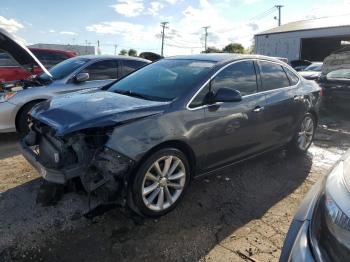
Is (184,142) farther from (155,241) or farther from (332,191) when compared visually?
(332,191)

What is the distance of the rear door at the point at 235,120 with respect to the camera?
4133 mm

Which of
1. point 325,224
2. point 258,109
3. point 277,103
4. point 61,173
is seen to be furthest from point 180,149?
point 325,224

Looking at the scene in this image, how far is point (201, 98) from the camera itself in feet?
13.4

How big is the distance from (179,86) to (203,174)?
1.02m

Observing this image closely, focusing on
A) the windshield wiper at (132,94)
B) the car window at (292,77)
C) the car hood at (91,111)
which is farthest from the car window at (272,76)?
the car hood at (91,111)

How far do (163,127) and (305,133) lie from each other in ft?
10.4

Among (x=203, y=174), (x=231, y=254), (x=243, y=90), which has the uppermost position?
(x=243, y=90)

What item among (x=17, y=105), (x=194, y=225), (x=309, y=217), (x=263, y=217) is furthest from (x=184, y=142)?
(x=17, y=105)

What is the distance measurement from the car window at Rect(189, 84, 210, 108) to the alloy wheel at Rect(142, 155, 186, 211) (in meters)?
0.62

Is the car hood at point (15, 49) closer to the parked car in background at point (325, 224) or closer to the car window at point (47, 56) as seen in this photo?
the parked car in background at point (325, 224)

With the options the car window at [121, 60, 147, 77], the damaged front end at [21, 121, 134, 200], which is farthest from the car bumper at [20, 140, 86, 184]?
the car window at [121, 60, 147, 77]

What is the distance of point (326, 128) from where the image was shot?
838 centimetres

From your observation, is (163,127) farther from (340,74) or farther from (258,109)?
(340,74)

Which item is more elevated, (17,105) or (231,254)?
(17,105)
